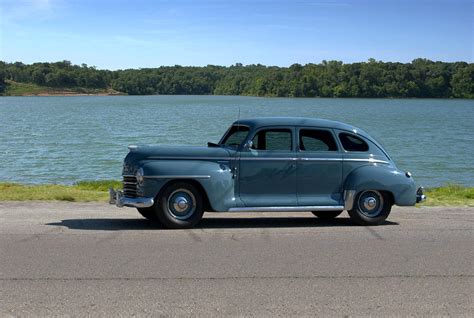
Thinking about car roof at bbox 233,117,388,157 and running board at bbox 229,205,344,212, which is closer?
running board at bbox 229,205,344,212

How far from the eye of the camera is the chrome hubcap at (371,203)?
11.1 metres

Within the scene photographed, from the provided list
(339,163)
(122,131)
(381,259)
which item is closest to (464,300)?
(381,259)

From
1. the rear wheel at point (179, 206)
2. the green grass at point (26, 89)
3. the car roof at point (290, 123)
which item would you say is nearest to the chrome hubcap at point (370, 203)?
the car roof at point (290, 123)

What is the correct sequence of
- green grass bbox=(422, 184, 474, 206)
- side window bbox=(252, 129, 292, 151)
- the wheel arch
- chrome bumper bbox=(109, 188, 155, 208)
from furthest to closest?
green grass bbox=(422, 184, 474, 206) → side window bbox=(252, 129, 292, 151) → the wheel arch → chrome bumper bbox=(109, 188, 155, 208)

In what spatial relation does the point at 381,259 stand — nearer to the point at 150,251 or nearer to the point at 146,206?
the point at 150,251

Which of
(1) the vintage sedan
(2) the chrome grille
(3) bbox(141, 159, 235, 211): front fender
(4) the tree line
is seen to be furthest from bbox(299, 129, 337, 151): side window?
(4) the tree line

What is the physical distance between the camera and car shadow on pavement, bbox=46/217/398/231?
10570 mm

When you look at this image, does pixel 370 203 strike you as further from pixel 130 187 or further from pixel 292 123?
pixel 130 187

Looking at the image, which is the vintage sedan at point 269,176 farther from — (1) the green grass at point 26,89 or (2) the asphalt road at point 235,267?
(1) the green grass at point 26,89

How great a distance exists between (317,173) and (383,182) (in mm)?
1069

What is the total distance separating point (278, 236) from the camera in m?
9.89

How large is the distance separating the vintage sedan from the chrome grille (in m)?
0.01

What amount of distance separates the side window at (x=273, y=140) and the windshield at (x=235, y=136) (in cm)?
22

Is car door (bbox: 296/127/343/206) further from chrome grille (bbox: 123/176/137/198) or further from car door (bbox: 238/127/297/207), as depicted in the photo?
chrome grille (bbox: 123/176/137/198)
